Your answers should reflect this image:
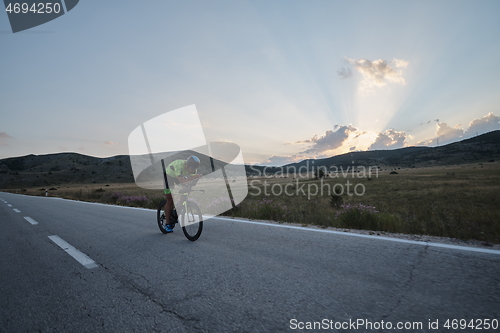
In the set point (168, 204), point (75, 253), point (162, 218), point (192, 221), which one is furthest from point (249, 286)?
point (162, 218)

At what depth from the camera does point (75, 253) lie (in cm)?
455

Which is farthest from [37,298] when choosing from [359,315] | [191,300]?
[359,315]

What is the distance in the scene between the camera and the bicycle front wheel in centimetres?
516

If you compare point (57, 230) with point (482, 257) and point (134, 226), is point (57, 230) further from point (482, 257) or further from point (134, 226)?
point (482, 257)

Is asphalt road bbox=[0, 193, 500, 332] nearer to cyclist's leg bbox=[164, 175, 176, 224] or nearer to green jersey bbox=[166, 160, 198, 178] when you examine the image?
cyclist's leg bbox=[164, 175, 176, 224]

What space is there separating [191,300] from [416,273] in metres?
2.70

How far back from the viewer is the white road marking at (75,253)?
3.92 m

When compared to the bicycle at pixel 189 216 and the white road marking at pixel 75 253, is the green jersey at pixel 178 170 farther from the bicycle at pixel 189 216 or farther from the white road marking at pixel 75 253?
the white road marking at pixel 75 253

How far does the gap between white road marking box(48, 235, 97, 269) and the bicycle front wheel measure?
1.76m

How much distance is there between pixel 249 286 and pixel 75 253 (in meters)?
3.69

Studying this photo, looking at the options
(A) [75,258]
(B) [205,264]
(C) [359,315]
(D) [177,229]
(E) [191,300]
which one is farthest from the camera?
(D) [177,229]

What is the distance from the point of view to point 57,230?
700cm

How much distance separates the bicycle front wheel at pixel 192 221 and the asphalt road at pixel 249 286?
449mm

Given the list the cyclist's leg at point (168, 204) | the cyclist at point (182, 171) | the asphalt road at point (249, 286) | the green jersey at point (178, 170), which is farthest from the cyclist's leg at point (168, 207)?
the asphalt road at point (249, 286)
